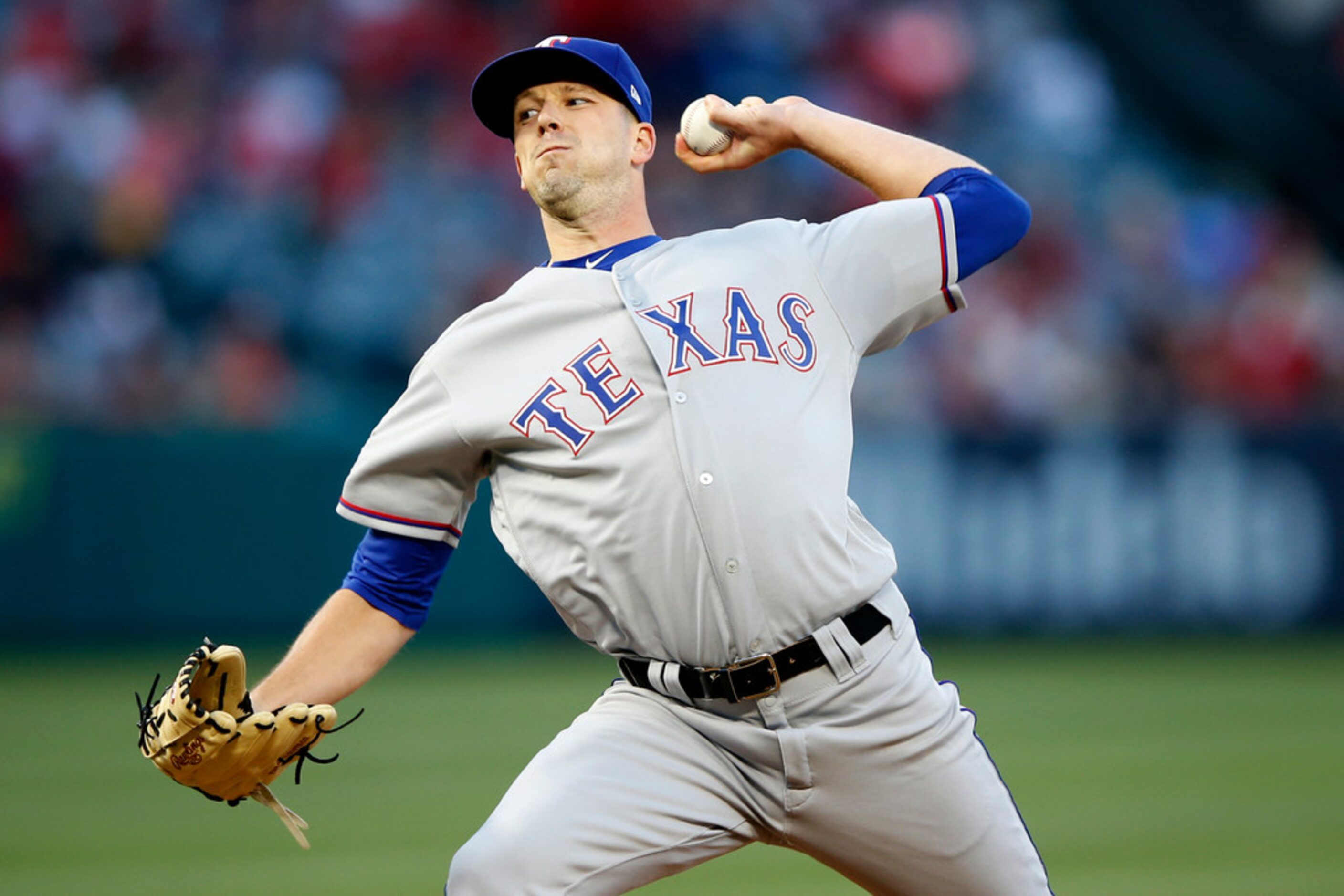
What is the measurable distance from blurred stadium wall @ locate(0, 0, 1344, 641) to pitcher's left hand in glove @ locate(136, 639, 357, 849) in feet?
23.4

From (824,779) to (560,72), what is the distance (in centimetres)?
159

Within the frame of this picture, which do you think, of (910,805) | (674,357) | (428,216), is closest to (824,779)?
(910,805)

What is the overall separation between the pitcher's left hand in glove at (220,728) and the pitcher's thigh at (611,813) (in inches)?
15.8

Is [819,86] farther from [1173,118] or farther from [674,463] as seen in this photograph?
[674,463]

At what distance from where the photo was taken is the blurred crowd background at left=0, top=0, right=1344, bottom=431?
445 inches

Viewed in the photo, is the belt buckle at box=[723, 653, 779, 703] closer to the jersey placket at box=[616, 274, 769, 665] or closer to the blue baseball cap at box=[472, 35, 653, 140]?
the jersey placket at box=[616, 274, 769, 665]

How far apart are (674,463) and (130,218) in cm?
917

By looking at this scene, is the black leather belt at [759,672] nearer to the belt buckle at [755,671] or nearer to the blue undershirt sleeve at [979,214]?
the belt buckle at [755,671]

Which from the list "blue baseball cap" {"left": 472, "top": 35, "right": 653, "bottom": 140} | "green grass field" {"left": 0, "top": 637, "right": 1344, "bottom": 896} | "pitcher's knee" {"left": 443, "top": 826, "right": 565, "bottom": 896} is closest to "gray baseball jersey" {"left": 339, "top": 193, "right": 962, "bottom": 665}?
"blue baseball cap" {"left": 472, "top": 35, "right": 653, "bottom": 140}

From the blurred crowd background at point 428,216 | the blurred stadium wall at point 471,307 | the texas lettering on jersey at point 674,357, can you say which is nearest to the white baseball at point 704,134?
the texas lettering on jersey at point 674,357

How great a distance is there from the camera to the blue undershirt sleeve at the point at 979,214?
358 centimetres

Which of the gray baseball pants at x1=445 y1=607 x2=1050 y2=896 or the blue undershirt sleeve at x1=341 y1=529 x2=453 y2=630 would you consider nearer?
the gray baseball pants at x1=445 y1=607 x2=1050 y2=896

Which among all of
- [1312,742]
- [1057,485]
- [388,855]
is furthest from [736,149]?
[1057,485]

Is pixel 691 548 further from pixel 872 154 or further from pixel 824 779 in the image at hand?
pixel 872 154
